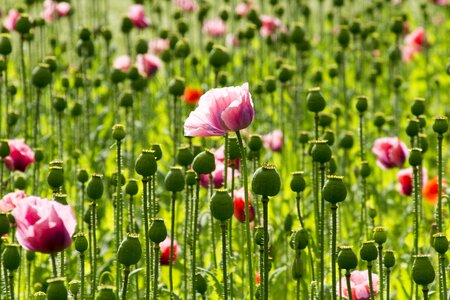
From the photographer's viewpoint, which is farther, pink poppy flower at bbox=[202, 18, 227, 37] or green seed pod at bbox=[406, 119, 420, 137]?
pink poppy flower at bbox=[202, 18, 227, 37]

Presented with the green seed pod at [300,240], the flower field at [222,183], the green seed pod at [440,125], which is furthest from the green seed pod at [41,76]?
the green seed pod at [440,125]

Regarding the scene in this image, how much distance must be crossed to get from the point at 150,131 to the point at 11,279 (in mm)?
3317

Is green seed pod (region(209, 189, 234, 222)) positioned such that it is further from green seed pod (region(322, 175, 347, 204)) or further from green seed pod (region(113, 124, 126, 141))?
green seed pod (region(113, 124, 126, 141))

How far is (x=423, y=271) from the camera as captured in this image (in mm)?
2375

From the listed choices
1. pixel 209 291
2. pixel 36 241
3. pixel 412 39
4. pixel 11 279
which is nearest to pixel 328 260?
pixel 209 291

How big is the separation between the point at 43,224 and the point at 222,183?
1.50 meters

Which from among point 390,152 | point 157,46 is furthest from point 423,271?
point 157,46

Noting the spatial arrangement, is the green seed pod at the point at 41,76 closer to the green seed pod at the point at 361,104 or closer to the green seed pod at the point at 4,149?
the green seed pod at the point at 4,149

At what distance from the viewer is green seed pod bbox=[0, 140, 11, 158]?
11.2 feet

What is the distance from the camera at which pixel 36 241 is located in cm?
213

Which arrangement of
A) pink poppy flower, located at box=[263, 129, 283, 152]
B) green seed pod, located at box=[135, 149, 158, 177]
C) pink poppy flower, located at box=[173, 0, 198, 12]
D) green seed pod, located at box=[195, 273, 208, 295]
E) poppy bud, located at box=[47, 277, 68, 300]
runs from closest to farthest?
poppy bud, located at box=[47, 277, 68, 300], green seed pod, located at box=[135, 149, 158, 177], green seed pod, located at box=[195, 273, 208, 295], pink poppy flower, located at box=[263, 129, 283, 152], pink poppy flower, located at box=[173, 0, 198, 12]

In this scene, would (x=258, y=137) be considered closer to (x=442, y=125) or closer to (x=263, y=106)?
(x=442, y=125)

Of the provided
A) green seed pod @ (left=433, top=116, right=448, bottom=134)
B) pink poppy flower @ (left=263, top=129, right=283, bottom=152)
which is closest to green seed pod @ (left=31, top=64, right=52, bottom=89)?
pink poppy flower @ (left=263, top=129, right=283, bottom=152)

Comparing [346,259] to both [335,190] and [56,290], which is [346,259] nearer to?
[335,190]
